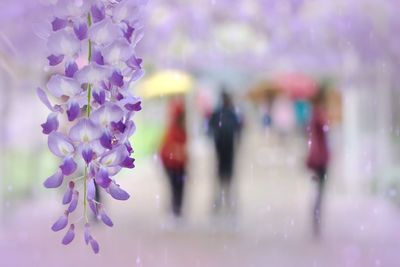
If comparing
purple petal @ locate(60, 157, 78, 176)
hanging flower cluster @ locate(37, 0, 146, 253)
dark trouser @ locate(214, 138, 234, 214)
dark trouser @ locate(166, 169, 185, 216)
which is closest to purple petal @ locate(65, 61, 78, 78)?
hanging flower cluster @ locate(37, 0, 146, 253)

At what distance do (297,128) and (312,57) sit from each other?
8327 millimetres

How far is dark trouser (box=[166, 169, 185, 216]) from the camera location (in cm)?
600

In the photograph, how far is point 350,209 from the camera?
7.00 m

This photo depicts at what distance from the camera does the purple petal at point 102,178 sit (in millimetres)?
906

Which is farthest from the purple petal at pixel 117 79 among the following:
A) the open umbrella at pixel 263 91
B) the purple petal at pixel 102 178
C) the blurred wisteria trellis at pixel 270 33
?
the open umbrella at pixel 263 91

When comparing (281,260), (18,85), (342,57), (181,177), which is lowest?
(281,260)

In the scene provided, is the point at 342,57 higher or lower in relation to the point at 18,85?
higher

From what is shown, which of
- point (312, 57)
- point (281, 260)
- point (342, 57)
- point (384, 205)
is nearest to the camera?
point (281, 260)

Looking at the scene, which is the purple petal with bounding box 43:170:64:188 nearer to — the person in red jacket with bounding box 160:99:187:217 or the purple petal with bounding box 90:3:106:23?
the purple petal with bounding box 90:3:106:23

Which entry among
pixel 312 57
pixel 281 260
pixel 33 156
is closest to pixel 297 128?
pixel 312 57

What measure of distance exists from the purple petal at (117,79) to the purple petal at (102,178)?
0.34 ft

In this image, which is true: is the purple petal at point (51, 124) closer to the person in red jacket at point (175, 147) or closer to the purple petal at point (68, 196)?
the purple petal at point (68, 196)

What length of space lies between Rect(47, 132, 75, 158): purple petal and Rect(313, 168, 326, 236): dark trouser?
14.6 ft

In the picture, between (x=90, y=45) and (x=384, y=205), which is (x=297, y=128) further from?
(x=90, y=45)
